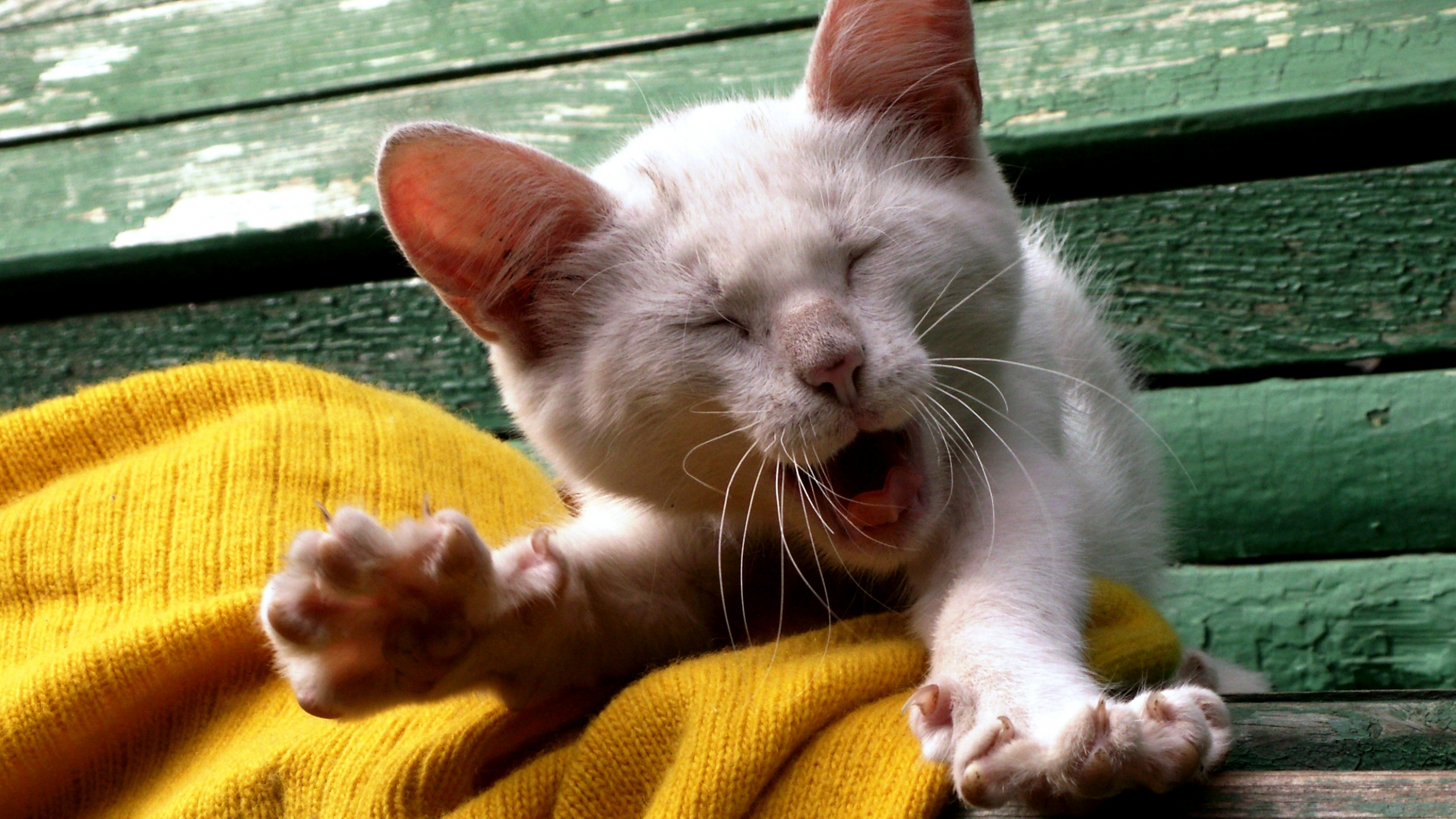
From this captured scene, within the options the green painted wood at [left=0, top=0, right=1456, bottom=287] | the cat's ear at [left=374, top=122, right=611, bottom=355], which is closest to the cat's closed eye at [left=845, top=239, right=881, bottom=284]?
the cat's ear at [left=374, top=122, right=611, bottom=355]

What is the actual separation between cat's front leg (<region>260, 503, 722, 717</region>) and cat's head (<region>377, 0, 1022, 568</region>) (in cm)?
12

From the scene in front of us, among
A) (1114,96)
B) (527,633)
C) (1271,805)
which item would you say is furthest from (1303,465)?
(527,633)

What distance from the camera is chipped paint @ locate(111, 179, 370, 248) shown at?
5.89 ft

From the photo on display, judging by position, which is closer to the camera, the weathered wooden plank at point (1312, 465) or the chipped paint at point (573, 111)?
the weathered wooden plank at point (1312, 465)

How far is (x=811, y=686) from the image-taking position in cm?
80

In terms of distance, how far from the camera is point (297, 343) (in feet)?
6.02

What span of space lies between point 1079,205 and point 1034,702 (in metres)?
1.01

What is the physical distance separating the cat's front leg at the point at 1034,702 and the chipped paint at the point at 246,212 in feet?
4.01

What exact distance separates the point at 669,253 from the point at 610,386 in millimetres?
120

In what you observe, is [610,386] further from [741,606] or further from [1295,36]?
[1295,36]

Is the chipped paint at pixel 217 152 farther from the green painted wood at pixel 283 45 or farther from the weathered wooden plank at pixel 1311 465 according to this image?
the weathered wooden plank at pixel 1311 465

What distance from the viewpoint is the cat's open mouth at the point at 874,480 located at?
940mm

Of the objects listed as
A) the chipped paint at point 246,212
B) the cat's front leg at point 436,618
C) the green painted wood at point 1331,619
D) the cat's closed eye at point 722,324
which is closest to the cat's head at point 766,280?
the cat's closed eye at point 722,324

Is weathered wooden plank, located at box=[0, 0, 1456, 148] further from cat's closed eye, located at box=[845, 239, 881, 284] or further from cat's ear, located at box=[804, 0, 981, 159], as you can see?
cat's closed eye, located at box=[845, 239, 881, 284]
